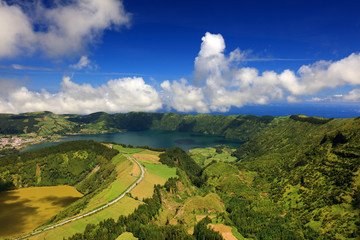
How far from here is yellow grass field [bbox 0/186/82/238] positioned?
9394cm

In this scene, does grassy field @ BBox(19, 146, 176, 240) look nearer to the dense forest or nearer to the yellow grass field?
the dense forest

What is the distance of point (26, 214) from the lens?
351 ft

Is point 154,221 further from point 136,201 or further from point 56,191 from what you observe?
point 56,191

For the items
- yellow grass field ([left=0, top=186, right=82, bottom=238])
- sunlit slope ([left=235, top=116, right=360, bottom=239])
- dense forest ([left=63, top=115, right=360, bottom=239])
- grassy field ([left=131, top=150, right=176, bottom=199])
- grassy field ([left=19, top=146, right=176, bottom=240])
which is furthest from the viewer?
grassy field ([left=131, top=150, right=176, bottom=199])

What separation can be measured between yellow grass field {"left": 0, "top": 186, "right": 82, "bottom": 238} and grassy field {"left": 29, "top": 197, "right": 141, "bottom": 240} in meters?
35.0

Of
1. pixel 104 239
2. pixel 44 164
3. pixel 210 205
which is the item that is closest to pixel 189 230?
pixel 210 205

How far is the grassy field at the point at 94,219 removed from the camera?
229 ft

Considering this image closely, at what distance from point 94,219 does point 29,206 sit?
7775cm

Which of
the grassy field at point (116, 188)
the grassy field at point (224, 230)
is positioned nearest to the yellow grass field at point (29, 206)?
the grassy field at point (116, 188)

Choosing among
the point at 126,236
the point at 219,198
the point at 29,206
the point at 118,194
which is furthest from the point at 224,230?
the point at 29,206

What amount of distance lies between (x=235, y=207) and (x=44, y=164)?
19072cm

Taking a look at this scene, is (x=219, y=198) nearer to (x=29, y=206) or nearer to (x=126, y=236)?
(x=126, y=236)

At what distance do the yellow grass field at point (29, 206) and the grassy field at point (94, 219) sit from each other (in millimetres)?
35033

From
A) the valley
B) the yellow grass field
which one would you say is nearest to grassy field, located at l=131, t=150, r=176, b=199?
the valley
